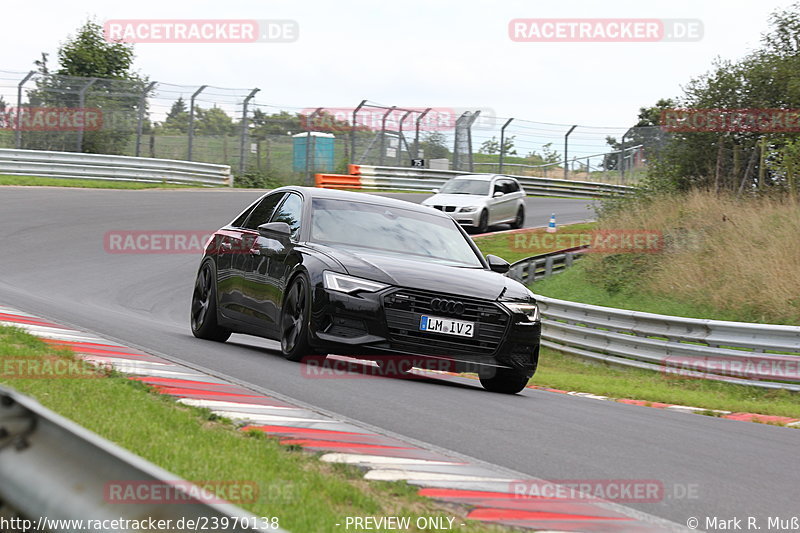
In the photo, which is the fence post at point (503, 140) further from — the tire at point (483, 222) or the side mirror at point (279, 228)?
the side mirror at point (279, 228)

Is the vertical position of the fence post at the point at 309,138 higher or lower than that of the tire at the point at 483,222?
higher

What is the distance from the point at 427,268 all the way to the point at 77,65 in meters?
46.2

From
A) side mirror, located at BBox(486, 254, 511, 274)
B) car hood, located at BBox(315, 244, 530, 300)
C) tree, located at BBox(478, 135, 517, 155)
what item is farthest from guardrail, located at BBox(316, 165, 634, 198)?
car hood, located at BBox(315, 244, 530, 300)

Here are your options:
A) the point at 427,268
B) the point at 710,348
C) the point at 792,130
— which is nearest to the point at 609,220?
the point at 792,130

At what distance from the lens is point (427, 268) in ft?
30.3

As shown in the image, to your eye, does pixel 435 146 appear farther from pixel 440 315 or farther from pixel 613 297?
pixel 440 315

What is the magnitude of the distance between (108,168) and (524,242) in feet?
44.2

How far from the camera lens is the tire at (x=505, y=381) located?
9.33 meters

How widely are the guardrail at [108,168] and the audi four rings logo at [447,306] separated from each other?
2506cm

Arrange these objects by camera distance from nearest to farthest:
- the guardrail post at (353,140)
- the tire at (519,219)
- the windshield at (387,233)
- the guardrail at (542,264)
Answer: the windshield at (387,233)
the guardrail at (542,264)
the tire at (519,219)
the guardrail post at (353,140)

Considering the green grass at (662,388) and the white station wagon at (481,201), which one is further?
the white station wagon at (481,201)

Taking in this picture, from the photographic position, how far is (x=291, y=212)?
10.3 meters

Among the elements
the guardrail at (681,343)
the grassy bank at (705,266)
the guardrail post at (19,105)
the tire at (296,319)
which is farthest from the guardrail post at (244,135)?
the tire at (296,319)

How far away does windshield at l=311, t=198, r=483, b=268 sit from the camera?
9.80m
